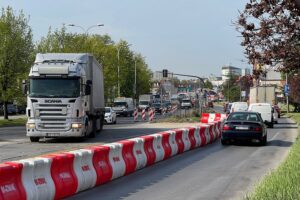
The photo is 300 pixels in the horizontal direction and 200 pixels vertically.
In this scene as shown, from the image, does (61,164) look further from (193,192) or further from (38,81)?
(38,81)

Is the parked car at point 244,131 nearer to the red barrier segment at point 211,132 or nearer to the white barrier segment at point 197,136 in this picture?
the white barrier segment at point 197,136

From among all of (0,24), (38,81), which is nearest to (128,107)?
(0,24)

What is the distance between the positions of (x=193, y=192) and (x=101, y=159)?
224cm

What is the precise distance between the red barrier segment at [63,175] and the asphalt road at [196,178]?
0.92ft

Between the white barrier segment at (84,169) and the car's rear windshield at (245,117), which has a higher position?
the car's rear windshield at (245,117)

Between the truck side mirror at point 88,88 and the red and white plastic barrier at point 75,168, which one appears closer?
the red and white plastic barrier at point 75,168

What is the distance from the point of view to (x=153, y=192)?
1056 centimetres

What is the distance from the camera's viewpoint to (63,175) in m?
9.85

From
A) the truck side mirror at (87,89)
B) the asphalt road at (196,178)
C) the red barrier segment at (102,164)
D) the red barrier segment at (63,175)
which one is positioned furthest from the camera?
the truck side mirror at (87,89)

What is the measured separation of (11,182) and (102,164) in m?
3.56

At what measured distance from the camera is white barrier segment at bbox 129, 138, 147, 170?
46.0ft

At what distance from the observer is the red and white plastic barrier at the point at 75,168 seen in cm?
846

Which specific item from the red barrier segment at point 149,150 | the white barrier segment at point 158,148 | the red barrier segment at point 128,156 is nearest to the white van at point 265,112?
the white barrier segment at point 158,148

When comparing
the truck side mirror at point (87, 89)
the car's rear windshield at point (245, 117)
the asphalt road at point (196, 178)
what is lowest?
the asphalt road at point (196, 178)
